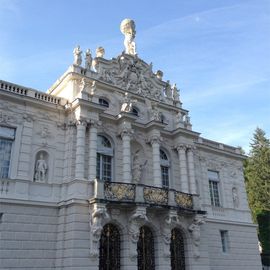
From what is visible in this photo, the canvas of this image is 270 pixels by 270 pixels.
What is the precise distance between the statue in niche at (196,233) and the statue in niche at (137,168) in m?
4.30

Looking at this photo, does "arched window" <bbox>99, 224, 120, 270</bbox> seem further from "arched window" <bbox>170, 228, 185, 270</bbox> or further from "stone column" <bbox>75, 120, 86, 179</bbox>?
"arched window" <bbox>170, 228, 185, 270</bbox>

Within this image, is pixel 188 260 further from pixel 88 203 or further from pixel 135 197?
pixel 88 203

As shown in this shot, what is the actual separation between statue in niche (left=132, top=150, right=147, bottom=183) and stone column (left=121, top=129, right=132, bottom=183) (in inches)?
54.0

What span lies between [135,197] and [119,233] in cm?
219

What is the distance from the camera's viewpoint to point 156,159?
2267cm

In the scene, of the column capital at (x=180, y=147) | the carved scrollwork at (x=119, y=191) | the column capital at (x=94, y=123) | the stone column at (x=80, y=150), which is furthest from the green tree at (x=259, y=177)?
the stone column at (x=80, y=150)

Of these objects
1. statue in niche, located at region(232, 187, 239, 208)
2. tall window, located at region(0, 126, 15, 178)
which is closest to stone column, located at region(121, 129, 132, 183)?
tall window, located at region(0, 126, 15, 178)

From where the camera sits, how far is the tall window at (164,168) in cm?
2384

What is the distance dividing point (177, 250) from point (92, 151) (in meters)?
8.10

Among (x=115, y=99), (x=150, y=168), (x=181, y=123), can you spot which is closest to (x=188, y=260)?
(x=150, y=168)

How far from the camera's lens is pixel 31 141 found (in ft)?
62.2

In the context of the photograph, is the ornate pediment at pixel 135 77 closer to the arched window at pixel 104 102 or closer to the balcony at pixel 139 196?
the arched window at pixel 104 102

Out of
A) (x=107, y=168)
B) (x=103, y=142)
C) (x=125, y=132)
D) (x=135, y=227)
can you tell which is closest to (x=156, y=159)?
(x=125, y=132)

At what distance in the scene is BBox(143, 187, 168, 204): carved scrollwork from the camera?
19.6 metres
